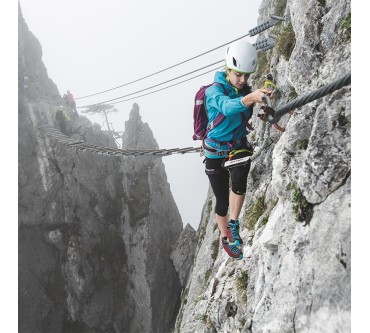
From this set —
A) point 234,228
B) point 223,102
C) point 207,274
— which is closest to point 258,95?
point 223,102

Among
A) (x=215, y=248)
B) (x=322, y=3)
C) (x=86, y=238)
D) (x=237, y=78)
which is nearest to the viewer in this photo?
(x=322, y=3)

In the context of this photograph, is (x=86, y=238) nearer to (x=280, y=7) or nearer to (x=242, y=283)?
(x=280, y=7)

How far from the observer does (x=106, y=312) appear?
35.6 meters

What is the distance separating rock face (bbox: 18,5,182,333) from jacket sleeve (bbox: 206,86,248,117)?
1282 inches

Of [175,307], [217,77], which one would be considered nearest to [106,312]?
[175,307]

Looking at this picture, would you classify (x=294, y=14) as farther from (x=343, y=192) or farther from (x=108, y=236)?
(x=108, y=236)

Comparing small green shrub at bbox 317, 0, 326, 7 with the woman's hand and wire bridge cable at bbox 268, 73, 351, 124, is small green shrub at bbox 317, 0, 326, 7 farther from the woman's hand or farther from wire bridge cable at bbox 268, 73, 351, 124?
wire bridge cable at bbox 268, 73, 351, 124

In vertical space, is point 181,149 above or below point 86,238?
below

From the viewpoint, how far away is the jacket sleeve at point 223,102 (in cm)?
529

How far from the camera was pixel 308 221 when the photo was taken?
435 cm

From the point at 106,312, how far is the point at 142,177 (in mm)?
15023

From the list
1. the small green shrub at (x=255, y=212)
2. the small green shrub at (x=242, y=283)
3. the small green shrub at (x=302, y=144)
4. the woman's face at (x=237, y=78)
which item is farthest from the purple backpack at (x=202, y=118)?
the small green shrub at (x=242, y=283)

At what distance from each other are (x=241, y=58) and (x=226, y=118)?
3.62ft

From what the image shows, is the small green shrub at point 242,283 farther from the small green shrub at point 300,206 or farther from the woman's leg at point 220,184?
the small green shrub at point 300,206
